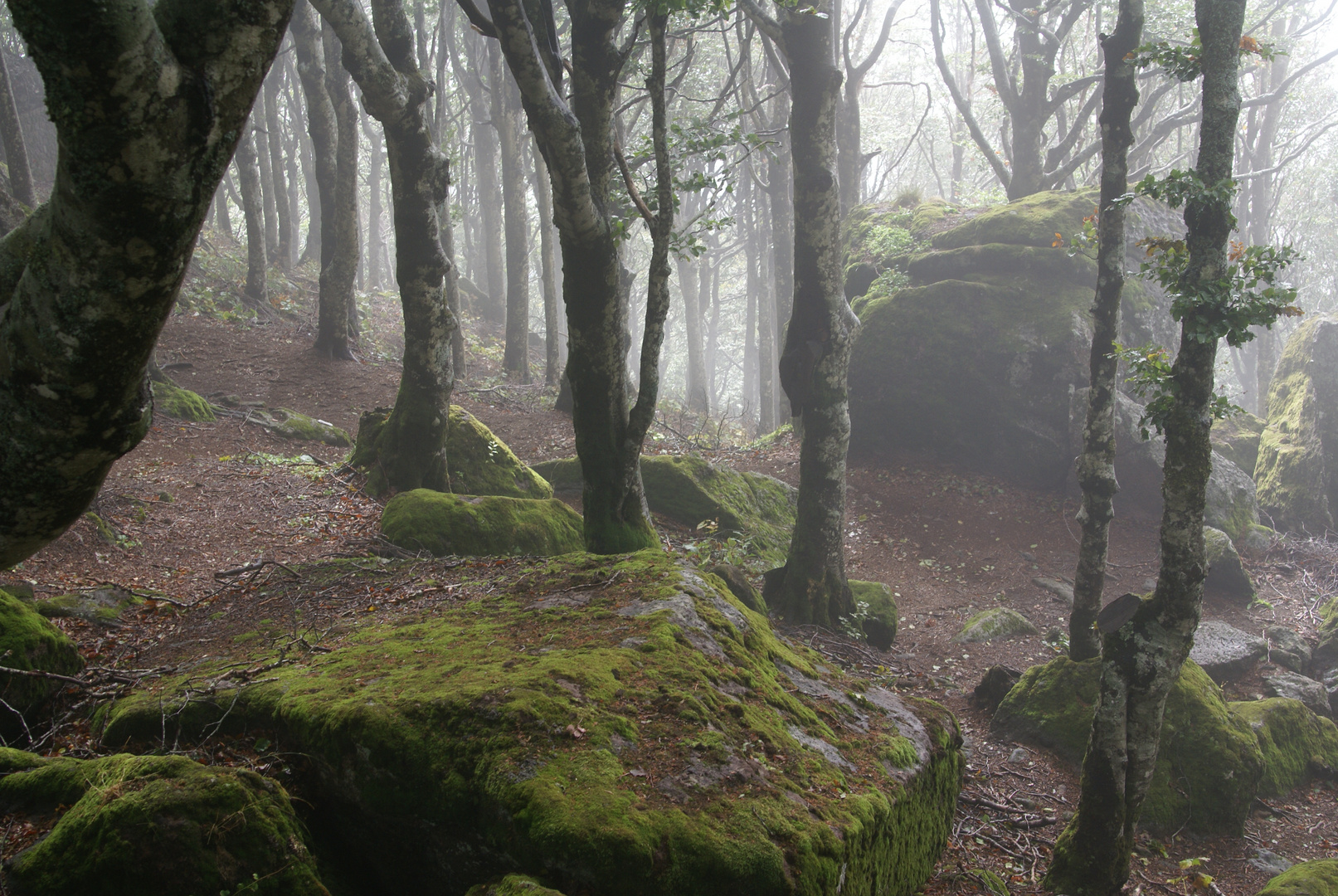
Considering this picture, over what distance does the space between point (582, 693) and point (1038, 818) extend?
4080 mm

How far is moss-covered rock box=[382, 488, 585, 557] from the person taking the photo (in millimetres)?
7371

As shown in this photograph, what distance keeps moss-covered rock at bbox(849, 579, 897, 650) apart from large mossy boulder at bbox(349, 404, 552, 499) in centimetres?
436

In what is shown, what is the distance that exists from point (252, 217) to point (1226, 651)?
18.4m

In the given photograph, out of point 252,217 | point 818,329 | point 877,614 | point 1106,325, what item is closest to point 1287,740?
point 877,614

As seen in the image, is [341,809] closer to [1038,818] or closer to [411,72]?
[1038,818]

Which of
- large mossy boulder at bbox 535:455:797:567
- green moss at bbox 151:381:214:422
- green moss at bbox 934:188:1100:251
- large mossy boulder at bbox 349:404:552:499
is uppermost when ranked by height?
green moss at bbox 934:188:1100:251

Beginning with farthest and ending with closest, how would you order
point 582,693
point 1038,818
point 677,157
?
point 677,157 → point 1038,818 → point 582,693

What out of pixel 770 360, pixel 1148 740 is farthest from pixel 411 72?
pixel 770 360

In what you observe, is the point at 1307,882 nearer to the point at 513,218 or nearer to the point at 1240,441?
the point at 1240,441

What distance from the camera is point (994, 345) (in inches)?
537

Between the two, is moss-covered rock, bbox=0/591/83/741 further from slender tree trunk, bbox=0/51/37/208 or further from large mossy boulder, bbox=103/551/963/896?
slender tree trunk, bbox=0/51/37/208

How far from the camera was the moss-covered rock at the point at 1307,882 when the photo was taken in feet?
14.6

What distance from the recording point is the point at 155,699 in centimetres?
365

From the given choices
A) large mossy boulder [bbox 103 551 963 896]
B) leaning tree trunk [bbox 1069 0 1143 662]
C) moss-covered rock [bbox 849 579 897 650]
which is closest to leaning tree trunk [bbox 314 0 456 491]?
large mossy boulder [bbox 103 551 963 896]
